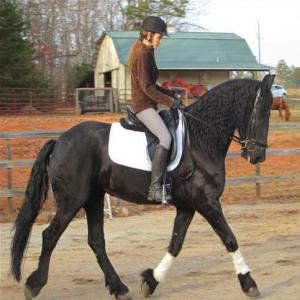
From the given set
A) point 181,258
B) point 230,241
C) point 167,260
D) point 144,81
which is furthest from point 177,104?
point 181,258

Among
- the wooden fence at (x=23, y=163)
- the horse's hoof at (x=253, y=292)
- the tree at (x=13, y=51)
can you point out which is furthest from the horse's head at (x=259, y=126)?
the tree at (x=13, y=51)

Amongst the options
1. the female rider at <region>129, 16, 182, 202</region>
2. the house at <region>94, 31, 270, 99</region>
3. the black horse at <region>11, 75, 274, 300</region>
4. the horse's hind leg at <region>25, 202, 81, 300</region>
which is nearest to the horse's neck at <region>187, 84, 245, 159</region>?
the black horse at <region>11, 75, 274, 300</region>

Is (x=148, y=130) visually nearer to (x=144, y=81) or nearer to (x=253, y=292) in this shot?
(x=144, y=81)

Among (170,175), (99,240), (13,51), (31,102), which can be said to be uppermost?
(13,51)

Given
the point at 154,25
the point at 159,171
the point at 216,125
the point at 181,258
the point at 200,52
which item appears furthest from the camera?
the point at 200,52

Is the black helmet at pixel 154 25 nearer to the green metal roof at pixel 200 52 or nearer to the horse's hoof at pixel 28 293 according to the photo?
the horse's hoof at pixel 28 293

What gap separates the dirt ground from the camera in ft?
18.2

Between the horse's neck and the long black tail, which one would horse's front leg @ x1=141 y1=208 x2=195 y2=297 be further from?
the long black tail

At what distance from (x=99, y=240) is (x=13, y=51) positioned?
103 feet

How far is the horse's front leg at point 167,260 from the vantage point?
539cm

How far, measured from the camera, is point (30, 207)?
5.55 meters

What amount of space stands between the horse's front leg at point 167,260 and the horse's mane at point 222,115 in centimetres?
72

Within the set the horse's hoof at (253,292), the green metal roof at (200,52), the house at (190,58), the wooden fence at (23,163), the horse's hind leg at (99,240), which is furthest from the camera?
the green metal roof at (200,52)

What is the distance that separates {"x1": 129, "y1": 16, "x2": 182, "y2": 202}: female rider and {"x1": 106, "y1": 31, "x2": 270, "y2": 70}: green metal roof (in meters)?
33.3
